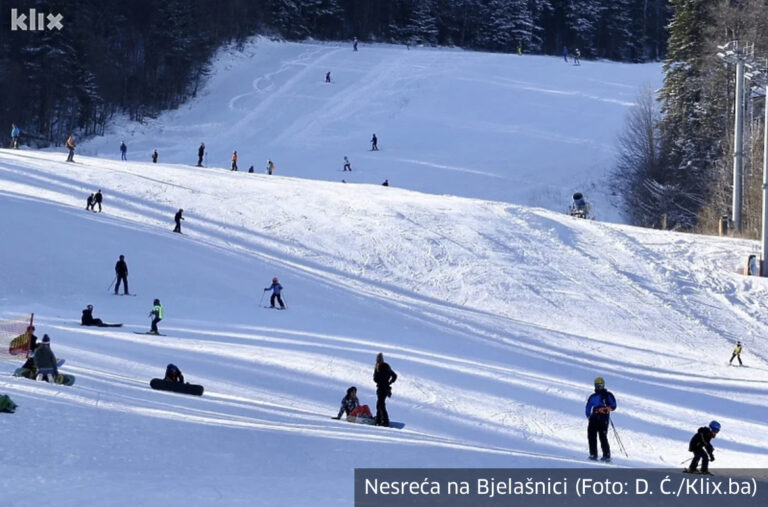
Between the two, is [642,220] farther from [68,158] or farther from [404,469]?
[404,469]

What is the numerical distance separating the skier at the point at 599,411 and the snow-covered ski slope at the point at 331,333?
0.43 meters

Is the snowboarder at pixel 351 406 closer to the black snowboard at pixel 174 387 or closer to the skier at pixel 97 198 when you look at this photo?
the black snowboard at pixel 174 387

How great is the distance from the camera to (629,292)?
85.9ft

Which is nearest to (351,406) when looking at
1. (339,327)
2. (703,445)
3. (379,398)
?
(379,398)

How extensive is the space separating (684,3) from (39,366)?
44195 mm

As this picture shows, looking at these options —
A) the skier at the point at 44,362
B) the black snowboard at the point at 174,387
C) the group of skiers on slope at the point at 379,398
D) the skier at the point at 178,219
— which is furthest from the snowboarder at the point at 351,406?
the skier at the point at 178,219

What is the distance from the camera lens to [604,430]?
11.9m

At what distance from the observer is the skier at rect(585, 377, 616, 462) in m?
11.6

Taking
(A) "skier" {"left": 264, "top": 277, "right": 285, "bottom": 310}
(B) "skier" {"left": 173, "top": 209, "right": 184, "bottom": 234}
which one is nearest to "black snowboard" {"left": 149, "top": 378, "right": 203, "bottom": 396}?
(A) "skier" {"left": 264, "top": 277, "right": 285, "bottom": 310}

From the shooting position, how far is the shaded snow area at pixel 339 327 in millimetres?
10383

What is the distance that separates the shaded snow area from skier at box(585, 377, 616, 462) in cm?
43

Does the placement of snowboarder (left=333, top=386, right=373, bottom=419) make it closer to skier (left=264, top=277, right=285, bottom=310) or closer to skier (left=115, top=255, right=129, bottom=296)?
skier (left=264, top=277, right=285, bottom=310)

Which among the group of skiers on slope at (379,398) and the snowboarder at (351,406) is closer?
the group of skiers on slope at (379,398)

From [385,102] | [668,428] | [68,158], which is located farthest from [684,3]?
[668,428]
